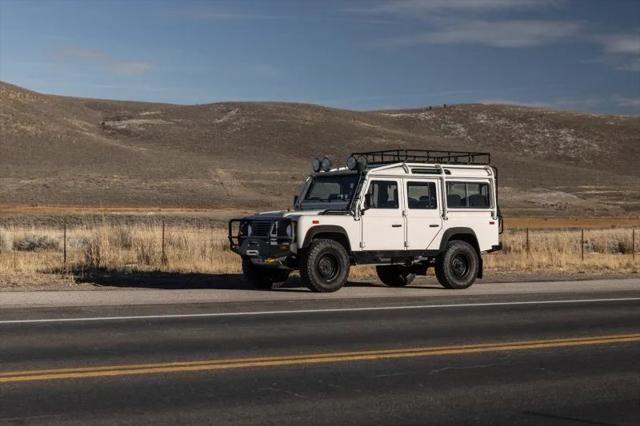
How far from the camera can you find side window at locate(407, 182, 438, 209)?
1947 centimetres

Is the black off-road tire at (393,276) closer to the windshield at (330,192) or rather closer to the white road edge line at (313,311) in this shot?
the windshield at (330,192)

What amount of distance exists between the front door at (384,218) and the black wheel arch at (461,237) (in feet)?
3.44

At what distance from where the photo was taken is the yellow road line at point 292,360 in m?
9.53

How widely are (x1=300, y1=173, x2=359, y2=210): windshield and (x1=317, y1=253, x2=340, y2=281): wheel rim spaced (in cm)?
102

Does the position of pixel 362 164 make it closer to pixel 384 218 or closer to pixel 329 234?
pixel 384 218

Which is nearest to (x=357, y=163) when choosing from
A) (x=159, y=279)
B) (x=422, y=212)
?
(x=422, y=212)

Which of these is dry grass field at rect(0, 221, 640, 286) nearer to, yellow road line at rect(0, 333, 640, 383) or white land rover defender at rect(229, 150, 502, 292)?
white land rover defender at rect(229, 150, 502, 292)

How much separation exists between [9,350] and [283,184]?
186 feet

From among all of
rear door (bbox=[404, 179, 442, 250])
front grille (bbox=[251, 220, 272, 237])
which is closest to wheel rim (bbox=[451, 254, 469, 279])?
rear door (bbox=[404, 179, 442, 250])

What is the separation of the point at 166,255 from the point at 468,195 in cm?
783

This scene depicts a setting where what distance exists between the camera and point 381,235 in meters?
19.0

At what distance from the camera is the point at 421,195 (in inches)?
774

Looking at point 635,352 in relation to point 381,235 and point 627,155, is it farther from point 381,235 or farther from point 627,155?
point 627,155

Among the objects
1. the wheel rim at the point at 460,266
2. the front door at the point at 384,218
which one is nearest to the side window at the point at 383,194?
the front door at the point at 384,218
